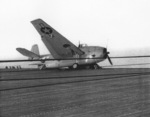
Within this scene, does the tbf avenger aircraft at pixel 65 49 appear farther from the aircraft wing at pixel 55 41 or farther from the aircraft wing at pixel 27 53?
the aircraft wing at pixel 27 53

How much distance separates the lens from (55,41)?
20.7 metres

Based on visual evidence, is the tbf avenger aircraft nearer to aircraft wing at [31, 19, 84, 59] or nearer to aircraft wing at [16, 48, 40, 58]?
aircraft wing at [31, 19, 84, 59]

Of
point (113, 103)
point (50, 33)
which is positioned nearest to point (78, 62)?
point (50, 33)

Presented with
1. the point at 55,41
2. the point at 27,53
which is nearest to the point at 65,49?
the point at 55,41

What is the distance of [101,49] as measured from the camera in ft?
64.2

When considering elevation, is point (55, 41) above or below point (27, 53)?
above

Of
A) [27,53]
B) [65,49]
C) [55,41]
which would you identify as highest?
[55,41]

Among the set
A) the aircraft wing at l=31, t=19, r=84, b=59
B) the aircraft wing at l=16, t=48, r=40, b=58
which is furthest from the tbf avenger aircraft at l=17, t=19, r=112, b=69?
the aircraft wing at l=16, t=48, r=40, b=58

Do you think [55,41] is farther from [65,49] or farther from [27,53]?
[27,53]

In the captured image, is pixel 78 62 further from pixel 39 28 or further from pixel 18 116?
pixel 18 116

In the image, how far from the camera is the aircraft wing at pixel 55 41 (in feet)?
66.3

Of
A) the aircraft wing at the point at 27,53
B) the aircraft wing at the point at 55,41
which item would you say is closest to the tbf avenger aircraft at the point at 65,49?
the aircraft wing at the point at 55,41

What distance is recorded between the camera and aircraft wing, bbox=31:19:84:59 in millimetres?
20219

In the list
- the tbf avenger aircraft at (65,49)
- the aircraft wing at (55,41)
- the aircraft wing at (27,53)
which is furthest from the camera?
the aircraft wing at (27,53)
